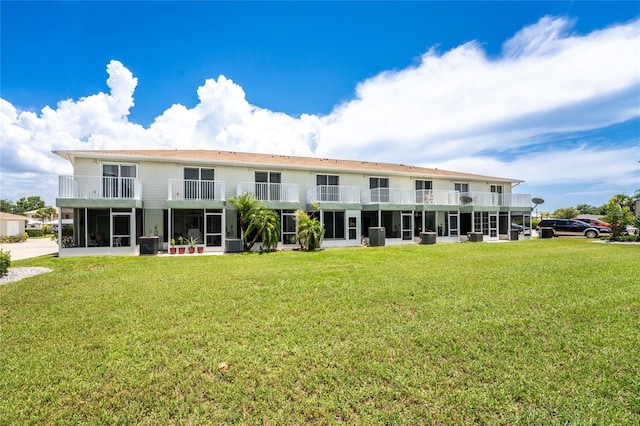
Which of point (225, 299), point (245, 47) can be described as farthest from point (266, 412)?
point (245, 47)

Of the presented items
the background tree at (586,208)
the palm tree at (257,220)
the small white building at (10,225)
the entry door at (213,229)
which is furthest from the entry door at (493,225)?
the background tree at (586,208)

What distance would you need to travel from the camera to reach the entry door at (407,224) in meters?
22.8

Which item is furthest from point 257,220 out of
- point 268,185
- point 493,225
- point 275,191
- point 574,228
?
point 574,228

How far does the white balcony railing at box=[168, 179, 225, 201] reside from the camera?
17.0 meters

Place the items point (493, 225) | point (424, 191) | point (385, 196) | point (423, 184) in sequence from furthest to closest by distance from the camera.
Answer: point (493, 225), point (423, 184), point (424, 191), point (385, 196)

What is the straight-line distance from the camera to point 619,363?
390cm

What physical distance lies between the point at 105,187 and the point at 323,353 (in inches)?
645

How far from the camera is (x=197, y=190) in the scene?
17.3 metres

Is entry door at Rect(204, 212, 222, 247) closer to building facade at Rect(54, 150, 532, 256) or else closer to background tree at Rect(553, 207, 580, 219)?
building facade at Rect(54, 150, 532, 256)

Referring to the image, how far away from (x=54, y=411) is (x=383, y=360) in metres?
3.54

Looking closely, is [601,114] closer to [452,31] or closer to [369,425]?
[452,31]

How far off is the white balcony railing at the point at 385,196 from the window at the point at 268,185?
20.1ft

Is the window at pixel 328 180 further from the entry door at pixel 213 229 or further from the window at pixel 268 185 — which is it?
the entry door at pixel 213 229

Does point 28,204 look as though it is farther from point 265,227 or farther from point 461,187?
point 461,187
